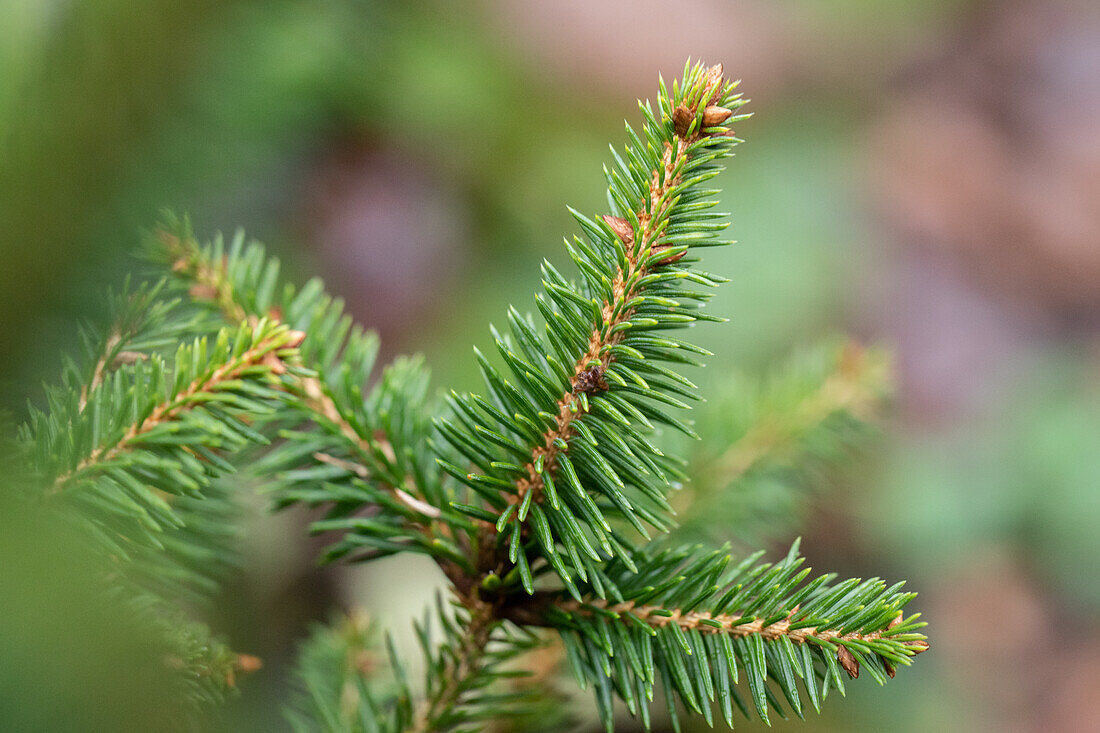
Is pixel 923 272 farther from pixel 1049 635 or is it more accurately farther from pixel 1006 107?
pixel 1049 635

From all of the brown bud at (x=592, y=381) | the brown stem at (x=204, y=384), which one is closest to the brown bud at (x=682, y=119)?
the brown bud at (x=592, y=381)

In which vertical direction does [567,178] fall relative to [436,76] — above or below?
below

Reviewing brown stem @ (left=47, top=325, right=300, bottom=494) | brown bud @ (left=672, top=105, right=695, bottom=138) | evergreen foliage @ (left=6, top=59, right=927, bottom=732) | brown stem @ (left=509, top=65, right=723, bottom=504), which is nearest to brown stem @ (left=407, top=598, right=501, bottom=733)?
evergreen foliage @ (left=6, top=59, right=927, bottom=732)

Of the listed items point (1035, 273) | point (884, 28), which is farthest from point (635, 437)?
point (884, 28)

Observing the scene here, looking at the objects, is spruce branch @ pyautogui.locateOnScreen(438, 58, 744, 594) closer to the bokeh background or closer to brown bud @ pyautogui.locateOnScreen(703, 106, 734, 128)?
brown bud @ pyautogui.locateOnScreen(703, 106, 734, 128)

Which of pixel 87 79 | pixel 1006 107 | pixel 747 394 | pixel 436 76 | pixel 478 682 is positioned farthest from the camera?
pixel 1006 107

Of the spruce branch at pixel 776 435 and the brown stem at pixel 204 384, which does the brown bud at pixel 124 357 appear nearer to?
the brown stem at pixel 204 384

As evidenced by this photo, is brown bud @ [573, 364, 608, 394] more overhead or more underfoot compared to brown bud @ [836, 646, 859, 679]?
more overhead

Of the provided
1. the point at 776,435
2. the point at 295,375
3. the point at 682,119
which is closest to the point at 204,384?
the point at 295,375

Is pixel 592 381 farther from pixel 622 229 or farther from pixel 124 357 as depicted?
pixel 124 357
